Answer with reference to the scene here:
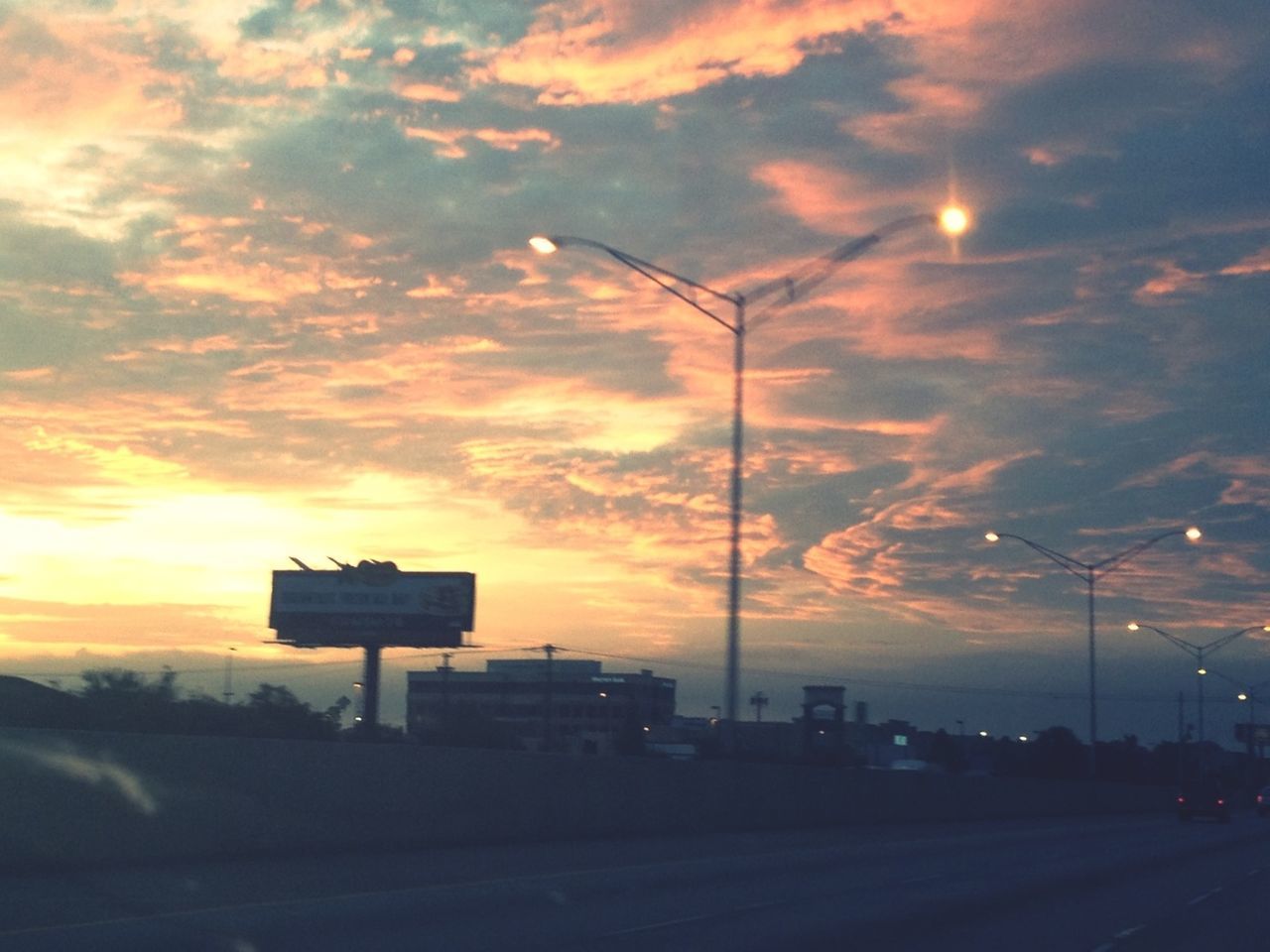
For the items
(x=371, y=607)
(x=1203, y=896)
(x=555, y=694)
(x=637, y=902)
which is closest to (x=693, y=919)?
(x=637, y=902)

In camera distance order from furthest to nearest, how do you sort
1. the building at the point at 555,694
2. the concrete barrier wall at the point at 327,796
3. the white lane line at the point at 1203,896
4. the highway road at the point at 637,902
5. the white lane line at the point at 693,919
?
1. the building at the point at 555,694
2. the white lane line at the point at 1203,896
3. the concrete barrier wall at the point at 327,796
4. the white lane line at the point at 693,919
5. the highway road at the point at 637,902

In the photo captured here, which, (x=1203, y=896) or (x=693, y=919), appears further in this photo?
(x=1203, y=896)

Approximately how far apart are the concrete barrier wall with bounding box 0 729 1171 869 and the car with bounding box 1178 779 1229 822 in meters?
25.2

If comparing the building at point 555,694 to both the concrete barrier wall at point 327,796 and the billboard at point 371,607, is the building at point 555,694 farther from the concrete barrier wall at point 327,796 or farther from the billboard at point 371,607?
the concrete barrier wall at point 327,796

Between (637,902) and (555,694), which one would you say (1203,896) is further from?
→ (555,694)

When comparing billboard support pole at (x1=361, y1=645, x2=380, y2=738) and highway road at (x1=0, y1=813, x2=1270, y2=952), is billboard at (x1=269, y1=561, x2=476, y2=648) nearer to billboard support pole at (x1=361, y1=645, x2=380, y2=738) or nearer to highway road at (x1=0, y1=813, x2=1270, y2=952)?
billboard support pole at (x1=361, y1=645, x2=380, y2=738)

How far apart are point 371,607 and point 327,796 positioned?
47829 mm

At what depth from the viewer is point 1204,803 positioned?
198 ft

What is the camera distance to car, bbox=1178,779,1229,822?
60312 mm

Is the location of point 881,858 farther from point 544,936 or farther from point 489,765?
point 544,936

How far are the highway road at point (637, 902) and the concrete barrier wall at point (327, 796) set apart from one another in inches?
21.4

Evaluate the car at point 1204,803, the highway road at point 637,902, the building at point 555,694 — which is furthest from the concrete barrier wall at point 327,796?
the building at point 555,694

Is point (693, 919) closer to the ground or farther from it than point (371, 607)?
closer to the ground

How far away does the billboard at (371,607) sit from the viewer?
70.9 m
